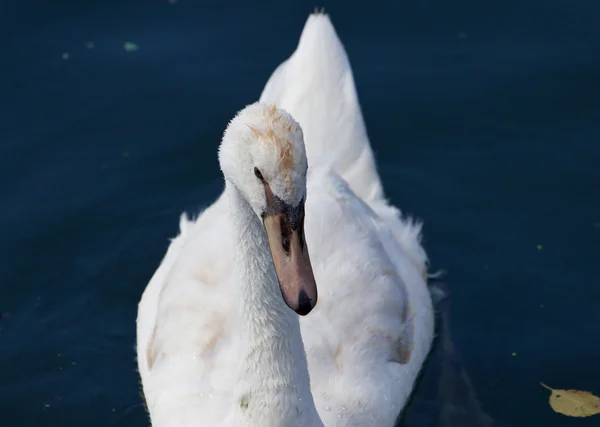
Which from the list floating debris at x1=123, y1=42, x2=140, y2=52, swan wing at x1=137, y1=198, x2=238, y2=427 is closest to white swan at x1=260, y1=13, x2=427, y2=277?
swan wing at x1=137, y1=198, x2=238, y2=427

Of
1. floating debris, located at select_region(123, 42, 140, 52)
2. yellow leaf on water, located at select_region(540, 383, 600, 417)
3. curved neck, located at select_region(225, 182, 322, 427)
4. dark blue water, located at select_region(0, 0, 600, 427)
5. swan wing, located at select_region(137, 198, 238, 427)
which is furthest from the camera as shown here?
floating debris, located at select_region(123, 42, 140, 52)

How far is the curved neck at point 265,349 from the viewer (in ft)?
16.4

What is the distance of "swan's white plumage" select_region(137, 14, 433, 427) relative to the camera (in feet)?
19.0

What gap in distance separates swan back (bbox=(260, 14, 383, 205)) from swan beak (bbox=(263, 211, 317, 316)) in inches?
109

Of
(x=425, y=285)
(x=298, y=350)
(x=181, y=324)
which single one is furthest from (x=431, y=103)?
(x=298, y=350)

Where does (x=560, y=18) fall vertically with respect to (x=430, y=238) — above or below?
above

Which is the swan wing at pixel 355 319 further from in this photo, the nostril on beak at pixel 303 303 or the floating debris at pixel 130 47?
the floating debris at pixel 130 47

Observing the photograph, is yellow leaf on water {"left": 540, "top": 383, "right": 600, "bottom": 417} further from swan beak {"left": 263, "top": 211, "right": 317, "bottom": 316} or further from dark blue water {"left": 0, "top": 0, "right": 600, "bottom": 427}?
swan beak {"left": 263, "top": 211, "right": 317, "bottom": 316}

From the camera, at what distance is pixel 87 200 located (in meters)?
8.27

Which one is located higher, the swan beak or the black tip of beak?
the swan beak

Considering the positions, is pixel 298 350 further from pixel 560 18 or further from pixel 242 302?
pixel 560 18

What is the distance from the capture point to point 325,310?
6.00 meters

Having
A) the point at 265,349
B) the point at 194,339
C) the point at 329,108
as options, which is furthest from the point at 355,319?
the point at 329,108

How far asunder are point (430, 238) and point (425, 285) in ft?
2.68
